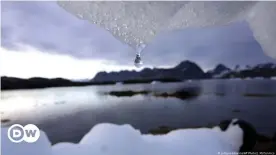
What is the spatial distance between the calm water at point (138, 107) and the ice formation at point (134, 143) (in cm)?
3

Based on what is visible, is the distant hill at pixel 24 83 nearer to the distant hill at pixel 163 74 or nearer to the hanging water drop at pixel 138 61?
the distant hill at pixel 163 74

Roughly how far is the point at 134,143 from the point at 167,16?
63 cm

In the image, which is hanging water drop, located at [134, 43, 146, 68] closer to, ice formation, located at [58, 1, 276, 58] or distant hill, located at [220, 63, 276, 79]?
ice formation, located at [58, 1, 276, 58]

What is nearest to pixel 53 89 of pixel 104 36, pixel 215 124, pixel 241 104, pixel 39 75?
pixel 39 75

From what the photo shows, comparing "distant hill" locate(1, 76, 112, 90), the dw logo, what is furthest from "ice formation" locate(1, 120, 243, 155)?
"distant hill" locate(1, 76, 112, 90)

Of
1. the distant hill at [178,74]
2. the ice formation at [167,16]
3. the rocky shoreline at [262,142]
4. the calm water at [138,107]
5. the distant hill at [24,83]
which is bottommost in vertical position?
the rocky shoreline at [262,142]

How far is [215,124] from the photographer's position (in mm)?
1315

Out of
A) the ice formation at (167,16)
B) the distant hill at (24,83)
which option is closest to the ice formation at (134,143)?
the distant hill at (24,83)

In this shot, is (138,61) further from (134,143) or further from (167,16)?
(134,143)

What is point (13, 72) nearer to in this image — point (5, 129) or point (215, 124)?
point (5, 129)

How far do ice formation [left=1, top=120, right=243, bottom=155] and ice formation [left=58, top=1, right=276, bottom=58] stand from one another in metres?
0.44

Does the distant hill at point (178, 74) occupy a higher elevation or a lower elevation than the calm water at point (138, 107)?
higher

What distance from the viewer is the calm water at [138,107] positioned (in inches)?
51.1

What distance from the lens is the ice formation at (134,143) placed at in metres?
1.29
